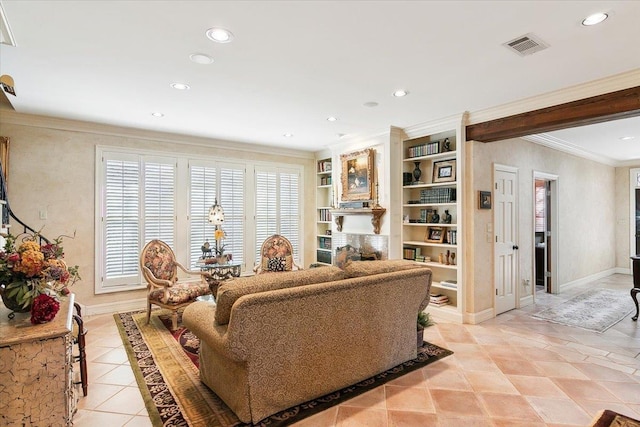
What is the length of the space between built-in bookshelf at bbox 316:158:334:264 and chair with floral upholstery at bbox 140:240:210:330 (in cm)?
261

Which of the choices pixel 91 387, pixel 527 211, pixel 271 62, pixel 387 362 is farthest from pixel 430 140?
pixel 91 387

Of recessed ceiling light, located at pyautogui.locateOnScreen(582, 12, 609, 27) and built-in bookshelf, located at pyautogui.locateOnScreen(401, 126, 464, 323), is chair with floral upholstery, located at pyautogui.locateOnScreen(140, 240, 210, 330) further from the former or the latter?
recessed ceiling light, located at pyautogui.locateOnScreen(582, 12, 609, 27)

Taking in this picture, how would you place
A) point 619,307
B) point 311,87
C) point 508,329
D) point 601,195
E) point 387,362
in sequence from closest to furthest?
point 387,362, point 311,87, point 508,329, point 619,307, point 601,195

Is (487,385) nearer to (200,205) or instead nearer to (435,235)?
(435,235)

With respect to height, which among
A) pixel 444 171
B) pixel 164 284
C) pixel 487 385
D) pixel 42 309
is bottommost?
pixel 487 385

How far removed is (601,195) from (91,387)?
9.49m

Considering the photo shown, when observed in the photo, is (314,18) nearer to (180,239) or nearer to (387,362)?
(387,362)

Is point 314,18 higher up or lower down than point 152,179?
higher up

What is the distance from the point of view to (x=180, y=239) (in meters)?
5.34

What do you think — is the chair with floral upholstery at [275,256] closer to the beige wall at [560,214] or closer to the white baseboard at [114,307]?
the white baseboard at [114,307]

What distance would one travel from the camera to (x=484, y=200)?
14.3 feet

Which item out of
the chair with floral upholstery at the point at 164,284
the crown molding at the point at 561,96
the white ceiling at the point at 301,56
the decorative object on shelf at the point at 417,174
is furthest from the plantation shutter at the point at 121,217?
the crown molding at the point at 561,96

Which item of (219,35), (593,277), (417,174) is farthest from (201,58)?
(593,277)

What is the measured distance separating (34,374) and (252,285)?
1.17 metres
